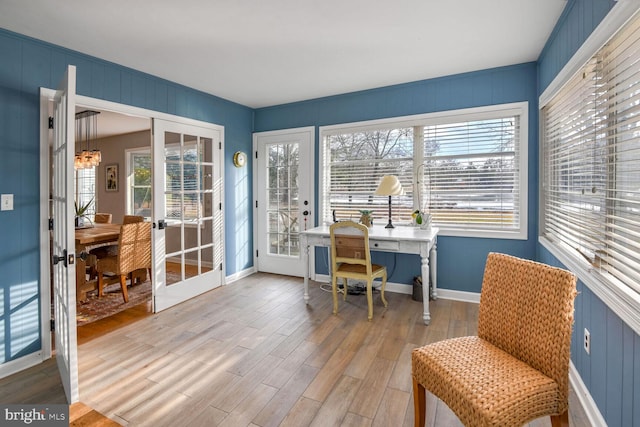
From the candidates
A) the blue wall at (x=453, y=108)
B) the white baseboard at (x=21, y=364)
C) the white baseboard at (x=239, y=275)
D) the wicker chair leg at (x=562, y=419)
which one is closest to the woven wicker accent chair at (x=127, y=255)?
the white baseboard at (x=239, y=275)

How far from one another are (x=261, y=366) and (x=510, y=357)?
1.60 meters

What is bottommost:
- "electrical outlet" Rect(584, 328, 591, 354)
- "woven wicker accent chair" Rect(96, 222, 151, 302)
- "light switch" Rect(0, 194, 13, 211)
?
"electrical outlet" Rect(584, 328, 591, 354)

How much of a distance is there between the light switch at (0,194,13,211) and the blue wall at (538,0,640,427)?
3.67 meters

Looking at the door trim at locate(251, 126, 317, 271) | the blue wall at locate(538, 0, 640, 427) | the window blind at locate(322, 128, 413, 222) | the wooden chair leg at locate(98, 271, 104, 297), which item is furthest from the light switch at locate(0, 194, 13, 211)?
the blue wall at locate(538, 0, 640, 427)

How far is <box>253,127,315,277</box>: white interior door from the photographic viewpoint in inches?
174

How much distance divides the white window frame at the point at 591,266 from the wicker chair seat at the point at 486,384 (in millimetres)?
432

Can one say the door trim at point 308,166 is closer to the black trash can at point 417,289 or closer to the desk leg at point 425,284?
the black trash can at point 417,289

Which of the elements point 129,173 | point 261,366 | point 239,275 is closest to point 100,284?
point 239,275

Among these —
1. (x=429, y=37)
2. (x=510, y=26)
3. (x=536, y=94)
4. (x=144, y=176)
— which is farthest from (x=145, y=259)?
(x=536, y=94)

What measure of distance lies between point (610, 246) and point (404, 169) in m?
2.39

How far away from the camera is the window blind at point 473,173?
11.0 feet

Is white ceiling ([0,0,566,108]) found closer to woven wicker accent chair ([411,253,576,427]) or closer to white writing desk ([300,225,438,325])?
white writing desk ([300,225,438,325])

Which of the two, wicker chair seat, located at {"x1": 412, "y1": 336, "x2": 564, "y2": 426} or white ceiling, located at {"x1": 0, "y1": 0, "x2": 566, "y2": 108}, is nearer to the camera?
wicker chair seat, located at {"x1": 412, "y1": 336, "x2": 564, "y2": 426}

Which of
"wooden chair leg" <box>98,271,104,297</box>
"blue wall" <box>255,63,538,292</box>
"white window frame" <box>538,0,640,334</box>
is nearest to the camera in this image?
"white window frame" <box>538,0,640,334</box>
